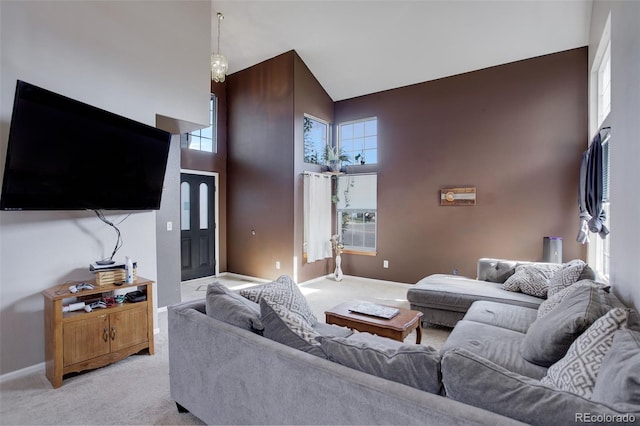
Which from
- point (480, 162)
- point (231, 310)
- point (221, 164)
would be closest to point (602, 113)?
point (480, 162)

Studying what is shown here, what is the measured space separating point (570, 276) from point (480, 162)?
240 centimetres

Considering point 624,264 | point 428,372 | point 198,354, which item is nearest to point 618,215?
point 624,264

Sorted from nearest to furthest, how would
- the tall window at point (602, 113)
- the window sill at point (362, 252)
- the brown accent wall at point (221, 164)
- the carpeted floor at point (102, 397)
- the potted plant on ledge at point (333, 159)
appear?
the carpeted floor at point (102, 397), the tall window at point (602, 113), the window sill at point (362, 252), the potted plant on ledge at point (333, 159), the brown accent wall at point (221, 164)

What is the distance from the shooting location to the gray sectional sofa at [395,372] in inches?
38.7

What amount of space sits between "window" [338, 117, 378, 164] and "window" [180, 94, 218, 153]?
7.96 ft

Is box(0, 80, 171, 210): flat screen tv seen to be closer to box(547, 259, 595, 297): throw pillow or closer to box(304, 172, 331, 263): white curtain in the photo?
Answer: box(304, 172, 331, 263): white curtain

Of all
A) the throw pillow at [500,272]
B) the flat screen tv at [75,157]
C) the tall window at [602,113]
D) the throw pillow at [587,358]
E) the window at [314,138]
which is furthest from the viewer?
the window at [314,138]

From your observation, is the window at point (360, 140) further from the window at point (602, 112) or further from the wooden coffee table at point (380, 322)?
Result: the wooden coffee table at point (380, 322)

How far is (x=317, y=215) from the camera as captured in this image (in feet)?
19.1

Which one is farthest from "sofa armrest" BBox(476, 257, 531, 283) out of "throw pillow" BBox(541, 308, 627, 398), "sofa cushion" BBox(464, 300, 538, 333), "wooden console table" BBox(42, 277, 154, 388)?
"wooden console table" BBox(42, 277, 154, 388)

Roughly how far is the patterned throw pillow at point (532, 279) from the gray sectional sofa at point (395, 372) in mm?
1096

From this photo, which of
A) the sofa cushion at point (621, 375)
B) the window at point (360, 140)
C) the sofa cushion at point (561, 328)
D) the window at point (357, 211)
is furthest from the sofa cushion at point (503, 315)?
the window at point (360, 140)

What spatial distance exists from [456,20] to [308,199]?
3348 millimetres

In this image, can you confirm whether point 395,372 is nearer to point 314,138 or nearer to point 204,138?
point 314,138
